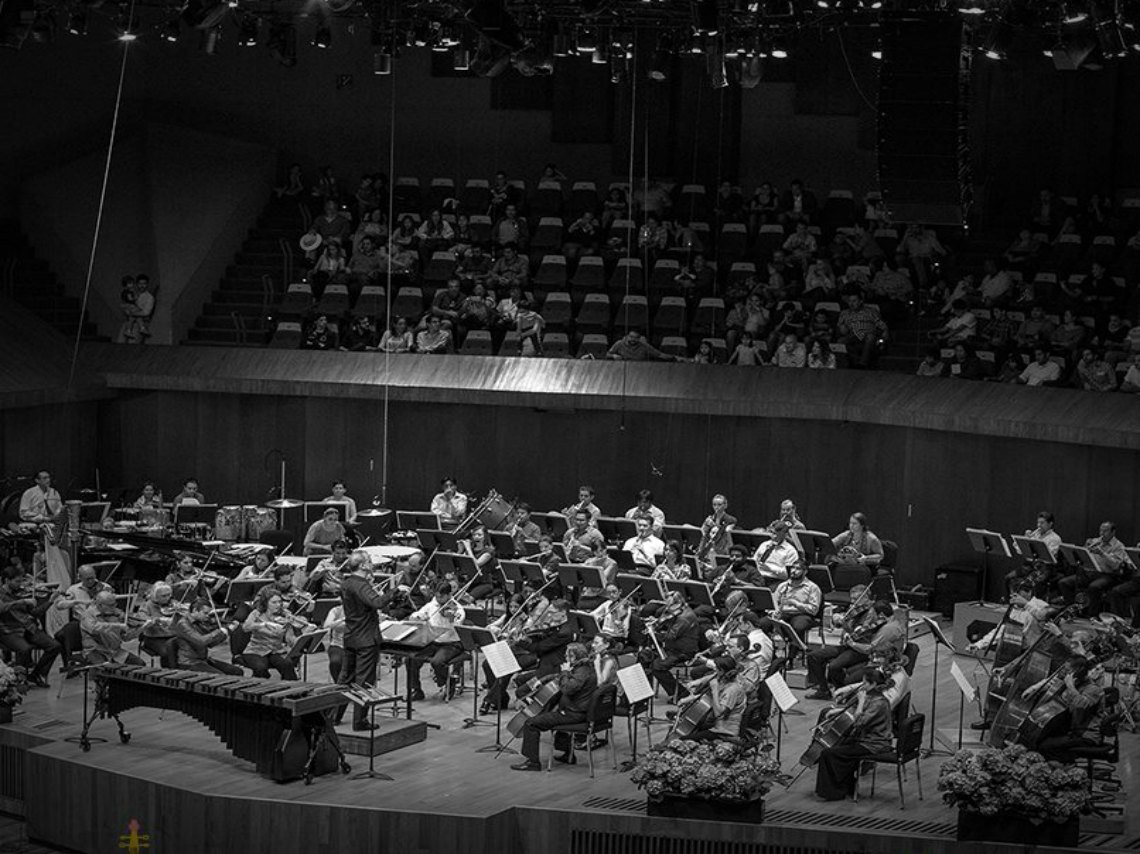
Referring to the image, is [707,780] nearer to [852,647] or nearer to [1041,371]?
[852,647]

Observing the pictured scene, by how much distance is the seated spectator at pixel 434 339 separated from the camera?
82.8ft

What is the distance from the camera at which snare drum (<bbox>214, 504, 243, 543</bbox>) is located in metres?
23.0

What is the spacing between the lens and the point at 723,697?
A: 1530 cm

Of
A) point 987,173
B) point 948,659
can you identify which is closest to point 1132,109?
point 987,173

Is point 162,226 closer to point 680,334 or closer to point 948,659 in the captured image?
point 680,334

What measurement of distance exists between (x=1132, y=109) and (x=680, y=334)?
735 centimetres

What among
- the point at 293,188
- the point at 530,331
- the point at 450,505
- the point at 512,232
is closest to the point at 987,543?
the point at 450,505

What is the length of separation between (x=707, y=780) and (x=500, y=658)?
2548mm

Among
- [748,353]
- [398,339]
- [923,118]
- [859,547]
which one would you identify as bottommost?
[859,547]

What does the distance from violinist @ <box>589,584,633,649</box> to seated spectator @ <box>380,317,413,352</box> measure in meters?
8.09

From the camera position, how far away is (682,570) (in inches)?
762

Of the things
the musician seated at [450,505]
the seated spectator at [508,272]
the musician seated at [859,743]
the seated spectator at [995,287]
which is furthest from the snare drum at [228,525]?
the musician seated at [859,743]

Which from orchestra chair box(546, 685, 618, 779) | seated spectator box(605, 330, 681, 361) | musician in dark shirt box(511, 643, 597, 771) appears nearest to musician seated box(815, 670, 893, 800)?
orchestra chair box(546, 685, 618, 779)

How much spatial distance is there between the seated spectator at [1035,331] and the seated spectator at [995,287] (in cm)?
78
